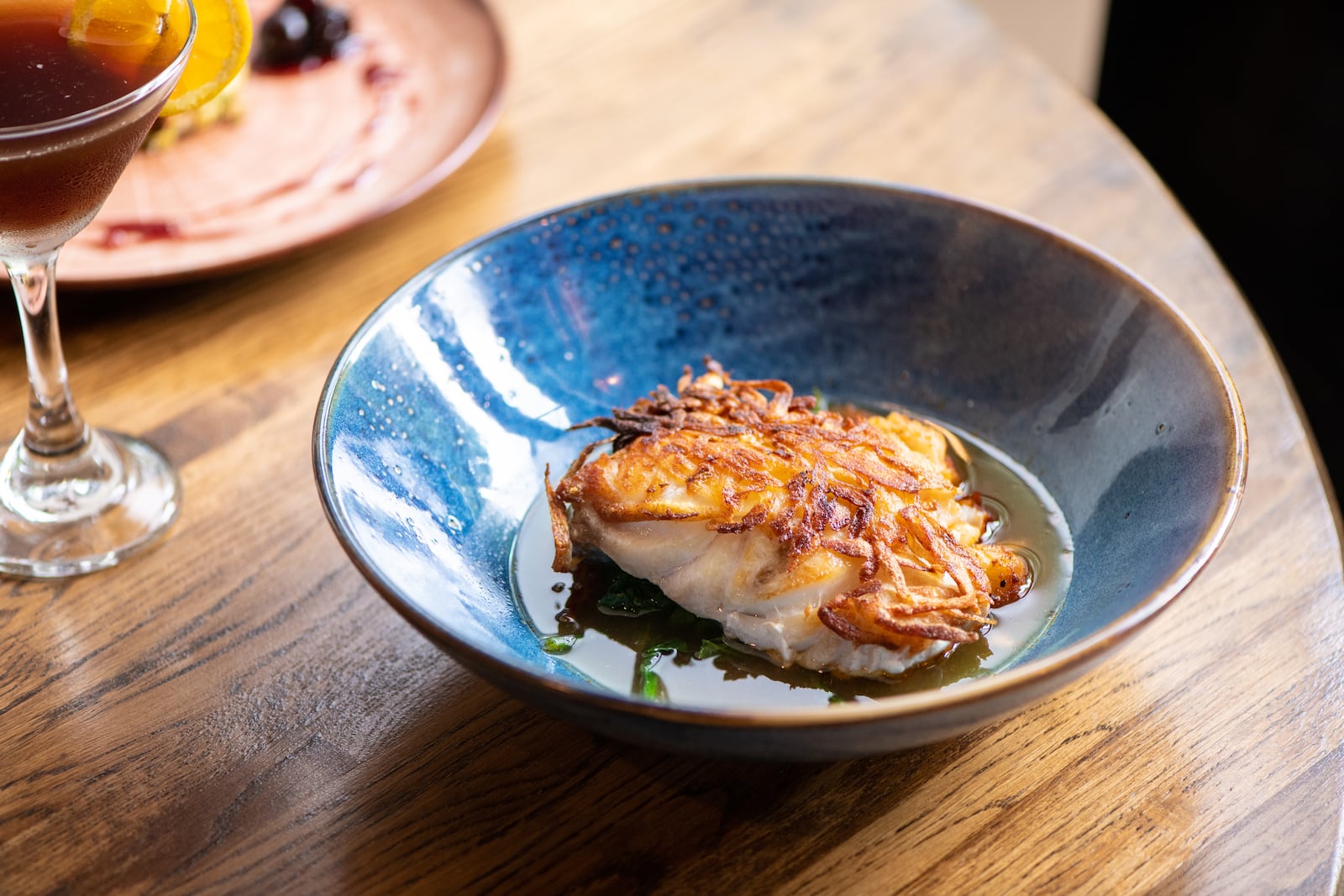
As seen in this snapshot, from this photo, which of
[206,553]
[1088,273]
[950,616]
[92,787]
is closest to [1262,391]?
[1088,273]

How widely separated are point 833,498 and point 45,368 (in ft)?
3.49

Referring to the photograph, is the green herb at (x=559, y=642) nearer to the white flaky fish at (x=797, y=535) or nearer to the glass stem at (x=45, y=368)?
the white flaky fish at (x=797, y=535)

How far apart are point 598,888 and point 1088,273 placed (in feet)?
3.45

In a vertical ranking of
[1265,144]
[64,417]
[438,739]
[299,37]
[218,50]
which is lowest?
[1265,144]

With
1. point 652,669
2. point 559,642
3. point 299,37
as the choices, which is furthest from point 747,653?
point 299,37

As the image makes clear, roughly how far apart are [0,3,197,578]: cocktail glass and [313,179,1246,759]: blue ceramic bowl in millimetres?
360

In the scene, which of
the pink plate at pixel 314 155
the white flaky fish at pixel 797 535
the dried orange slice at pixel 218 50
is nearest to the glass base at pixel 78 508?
the pink plate at pixel 314 155

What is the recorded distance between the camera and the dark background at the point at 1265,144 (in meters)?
3.46

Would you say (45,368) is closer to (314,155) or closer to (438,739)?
(438,739)

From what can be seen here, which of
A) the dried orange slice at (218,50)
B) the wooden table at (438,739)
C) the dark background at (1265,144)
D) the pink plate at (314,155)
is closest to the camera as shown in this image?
the wooden table at (438,739)

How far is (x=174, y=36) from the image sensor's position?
1.55 m

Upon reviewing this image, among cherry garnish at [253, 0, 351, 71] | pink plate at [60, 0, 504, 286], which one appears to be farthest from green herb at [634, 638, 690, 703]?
cherry garnish at [253, 0, 351, 71]

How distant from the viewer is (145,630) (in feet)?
5.25

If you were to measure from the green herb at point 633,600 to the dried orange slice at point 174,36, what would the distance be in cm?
83
